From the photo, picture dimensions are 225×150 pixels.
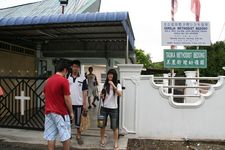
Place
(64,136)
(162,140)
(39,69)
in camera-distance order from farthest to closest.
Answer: (39,69) < (162,140) < (64,136)

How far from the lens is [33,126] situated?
30.2 feet

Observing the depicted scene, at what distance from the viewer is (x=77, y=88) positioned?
7.71m

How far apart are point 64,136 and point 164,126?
3418 millimetres

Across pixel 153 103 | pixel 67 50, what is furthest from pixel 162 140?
pixel 67 50

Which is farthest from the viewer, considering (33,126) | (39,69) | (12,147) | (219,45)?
(219,45)

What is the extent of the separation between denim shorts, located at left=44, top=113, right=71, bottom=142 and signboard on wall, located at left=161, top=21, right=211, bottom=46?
→ 4.83m

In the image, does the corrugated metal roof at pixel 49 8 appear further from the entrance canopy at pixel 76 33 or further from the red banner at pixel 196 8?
the red banner at pixel 196 8

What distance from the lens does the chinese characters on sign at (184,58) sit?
9.70 m

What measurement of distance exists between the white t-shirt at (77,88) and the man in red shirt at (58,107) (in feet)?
5.50

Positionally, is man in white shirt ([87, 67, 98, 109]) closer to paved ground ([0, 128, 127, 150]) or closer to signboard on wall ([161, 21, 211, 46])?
signboard on wall ([161, 21, 211, 46])

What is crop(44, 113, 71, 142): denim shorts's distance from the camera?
5.91m

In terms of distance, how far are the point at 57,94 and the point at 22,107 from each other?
353 cm

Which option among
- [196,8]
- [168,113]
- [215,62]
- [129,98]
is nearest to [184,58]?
[168,113]

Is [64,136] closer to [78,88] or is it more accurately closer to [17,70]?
[78,88]
